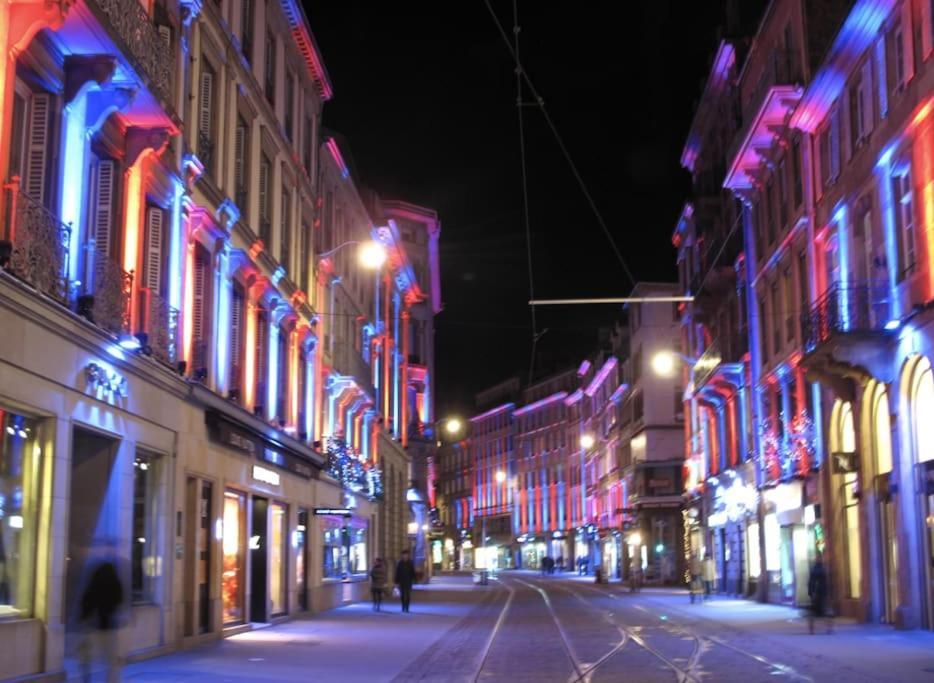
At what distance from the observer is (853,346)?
25359mm

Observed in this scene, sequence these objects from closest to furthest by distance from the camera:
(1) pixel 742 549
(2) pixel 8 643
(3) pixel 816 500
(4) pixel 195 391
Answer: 1. (2) pixel 8 643
2. (4) pixel 195 391
3. (3) pixel 816 500
4. (1) pixel 742 549

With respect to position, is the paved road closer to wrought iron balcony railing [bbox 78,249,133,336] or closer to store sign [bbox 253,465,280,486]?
store sign [bbox 253,465,280,486]

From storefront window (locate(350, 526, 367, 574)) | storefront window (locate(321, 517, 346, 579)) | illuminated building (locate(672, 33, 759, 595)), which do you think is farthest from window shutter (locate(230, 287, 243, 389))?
illuminated building (locate(672, 33, 759, 595))

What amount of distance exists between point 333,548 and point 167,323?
18619mm

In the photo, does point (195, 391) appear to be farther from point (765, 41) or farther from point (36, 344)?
point (765, 41)

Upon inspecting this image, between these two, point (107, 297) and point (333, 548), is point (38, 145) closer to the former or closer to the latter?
point (107, 297)

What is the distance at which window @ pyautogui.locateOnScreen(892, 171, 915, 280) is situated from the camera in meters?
23.8

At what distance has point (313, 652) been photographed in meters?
20.5

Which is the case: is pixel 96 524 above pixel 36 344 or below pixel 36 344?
below

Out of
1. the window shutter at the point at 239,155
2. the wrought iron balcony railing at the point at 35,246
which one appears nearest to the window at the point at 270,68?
the window shutter at the point at 239,155

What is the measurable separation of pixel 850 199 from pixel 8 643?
21.1m

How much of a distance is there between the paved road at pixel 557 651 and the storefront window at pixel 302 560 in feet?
2.79

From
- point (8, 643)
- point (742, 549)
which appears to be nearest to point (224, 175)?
point (8, 643)

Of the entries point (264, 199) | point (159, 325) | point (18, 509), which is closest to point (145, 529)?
point (159, 325)
